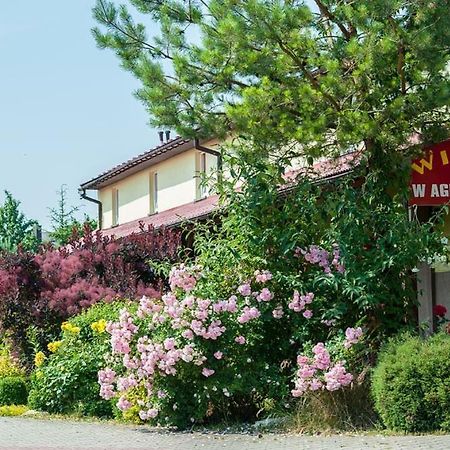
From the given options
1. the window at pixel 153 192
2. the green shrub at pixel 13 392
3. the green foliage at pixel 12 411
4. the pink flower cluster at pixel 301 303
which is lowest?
the green foliage at pixel 12 411

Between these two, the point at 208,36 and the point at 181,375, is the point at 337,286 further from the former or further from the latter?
the point at 208,36

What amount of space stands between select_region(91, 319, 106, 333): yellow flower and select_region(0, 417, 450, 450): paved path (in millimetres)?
1636

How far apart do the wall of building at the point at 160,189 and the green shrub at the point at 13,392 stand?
388 inches

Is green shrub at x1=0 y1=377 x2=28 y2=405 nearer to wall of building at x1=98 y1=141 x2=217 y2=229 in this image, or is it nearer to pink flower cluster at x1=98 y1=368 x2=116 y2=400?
pink flower cluster at x1=98 y1=368 x2=116 y2=400

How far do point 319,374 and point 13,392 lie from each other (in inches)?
253

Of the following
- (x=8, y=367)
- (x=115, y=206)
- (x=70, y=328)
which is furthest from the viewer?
(x=115, y=206)

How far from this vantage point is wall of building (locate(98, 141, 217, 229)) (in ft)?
92.3

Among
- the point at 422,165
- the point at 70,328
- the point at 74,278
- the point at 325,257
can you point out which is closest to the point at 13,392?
the point at 70,328

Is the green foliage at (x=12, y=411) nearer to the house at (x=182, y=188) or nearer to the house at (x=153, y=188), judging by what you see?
the house at (x=182, y=188)

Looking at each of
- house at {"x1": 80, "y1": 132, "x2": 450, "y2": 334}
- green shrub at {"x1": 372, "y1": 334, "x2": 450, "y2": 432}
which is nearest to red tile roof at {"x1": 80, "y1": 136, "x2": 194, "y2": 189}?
house at {"x1": 80, "y1": 132, "x2": 450, "y2": 334}

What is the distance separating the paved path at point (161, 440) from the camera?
35.1 feet

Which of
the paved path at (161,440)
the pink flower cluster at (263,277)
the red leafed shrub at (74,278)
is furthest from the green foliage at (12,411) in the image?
the pink flower cluster at (263,277)

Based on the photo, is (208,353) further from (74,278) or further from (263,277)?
(74,278)

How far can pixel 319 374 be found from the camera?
12156 mm
